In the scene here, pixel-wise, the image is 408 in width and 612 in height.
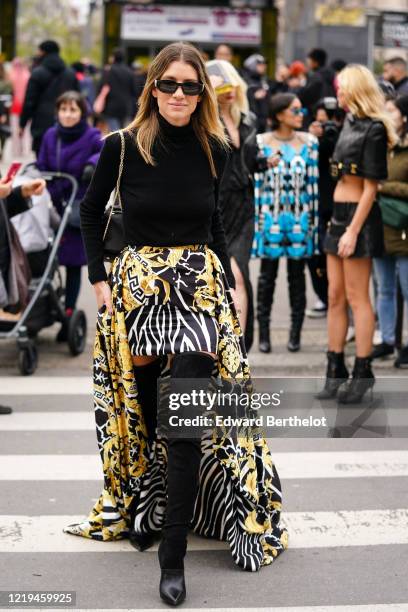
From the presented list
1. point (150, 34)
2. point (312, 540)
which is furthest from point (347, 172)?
point (150, 34)

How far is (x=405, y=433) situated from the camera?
6.35 meters

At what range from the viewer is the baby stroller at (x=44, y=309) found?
8297mm

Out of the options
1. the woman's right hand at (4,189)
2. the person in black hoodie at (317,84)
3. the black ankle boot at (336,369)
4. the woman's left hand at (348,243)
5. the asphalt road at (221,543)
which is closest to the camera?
the asphalt road at (221,543)

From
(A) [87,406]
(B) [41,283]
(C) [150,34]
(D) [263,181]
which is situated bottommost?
(A) [87,406]

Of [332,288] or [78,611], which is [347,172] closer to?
[332,288]

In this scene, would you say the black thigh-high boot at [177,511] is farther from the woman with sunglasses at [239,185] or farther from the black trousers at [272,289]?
the black trousers at [272,289]

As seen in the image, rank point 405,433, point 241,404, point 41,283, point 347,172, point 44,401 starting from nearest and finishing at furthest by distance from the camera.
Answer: point 241,404
point 405,433
point 347,172
point 44,401
point 41,283

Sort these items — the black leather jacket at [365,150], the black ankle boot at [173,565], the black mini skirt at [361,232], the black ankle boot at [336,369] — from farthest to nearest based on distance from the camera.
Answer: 1. the black ankle boot at [336,369]
2. the black mini skirt at [361,232]
3. the black leather jacket at [365,150]
4. the black ankle boot at [173,565]

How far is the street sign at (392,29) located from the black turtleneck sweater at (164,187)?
1622 centimetres

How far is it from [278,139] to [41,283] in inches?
79.8

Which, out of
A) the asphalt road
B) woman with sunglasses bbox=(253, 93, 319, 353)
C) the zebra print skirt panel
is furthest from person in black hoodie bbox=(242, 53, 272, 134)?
the zebra print skirt panel

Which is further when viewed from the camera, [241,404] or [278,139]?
[278,139]

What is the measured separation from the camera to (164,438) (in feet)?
15.6

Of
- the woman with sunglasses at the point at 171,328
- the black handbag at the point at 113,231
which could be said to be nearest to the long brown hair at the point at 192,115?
the woman with sunglasses at the point at 171,328
